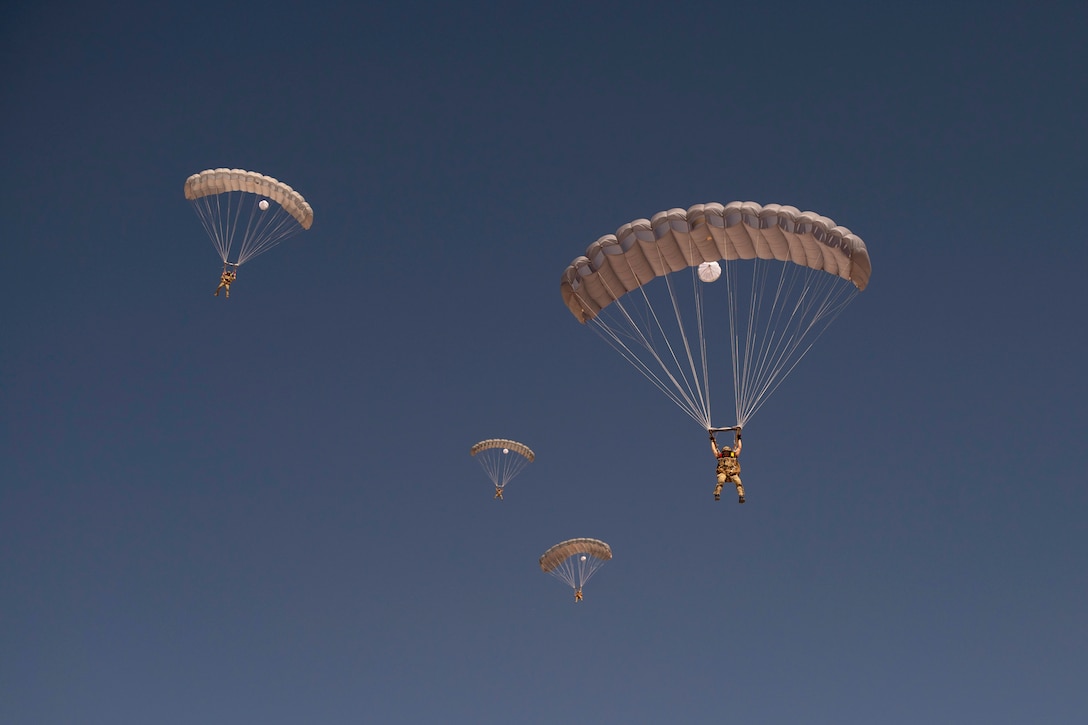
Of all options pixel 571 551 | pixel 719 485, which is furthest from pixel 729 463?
pixel 571 551

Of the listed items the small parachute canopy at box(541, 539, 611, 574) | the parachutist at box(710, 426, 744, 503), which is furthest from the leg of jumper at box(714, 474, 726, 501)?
the small parachute canopy at box(541, 539, 611, 574)

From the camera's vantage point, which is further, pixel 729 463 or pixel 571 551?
pixel 571 551

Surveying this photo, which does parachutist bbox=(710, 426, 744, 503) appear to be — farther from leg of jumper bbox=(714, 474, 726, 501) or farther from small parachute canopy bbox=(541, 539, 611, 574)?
small parachute canopy bbox=(541, 539, 611, 574)

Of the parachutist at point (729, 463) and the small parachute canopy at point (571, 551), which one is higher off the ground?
the small parachute canopy at point (571, 551)

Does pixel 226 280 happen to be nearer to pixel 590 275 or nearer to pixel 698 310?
pixel 590 275

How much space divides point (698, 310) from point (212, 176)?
14466 mm

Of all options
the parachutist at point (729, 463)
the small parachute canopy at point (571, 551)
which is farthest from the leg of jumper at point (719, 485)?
the small parachute canopy at point (571, 551)

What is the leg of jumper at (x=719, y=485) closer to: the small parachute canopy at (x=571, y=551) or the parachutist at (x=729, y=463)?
the parachutist at (x=729, y=463)

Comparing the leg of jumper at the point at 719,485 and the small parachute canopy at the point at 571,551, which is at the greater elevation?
the small parachute canopy at the point at 571,551

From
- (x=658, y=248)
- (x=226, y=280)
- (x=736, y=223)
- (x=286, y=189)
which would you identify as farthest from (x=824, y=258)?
(x=226, y=280)

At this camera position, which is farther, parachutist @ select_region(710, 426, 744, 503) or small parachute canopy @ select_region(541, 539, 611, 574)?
small parachute canopy @ select_region(541, 539, 611, 574)

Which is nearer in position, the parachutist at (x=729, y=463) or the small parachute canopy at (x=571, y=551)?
the parachutist at (x=729, y=463)

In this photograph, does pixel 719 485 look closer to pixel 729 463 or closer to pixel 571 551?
pixel 729 463

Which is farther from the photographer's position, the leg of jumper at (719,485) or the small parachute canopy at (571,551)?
the small parachute canopy at (571,551)
